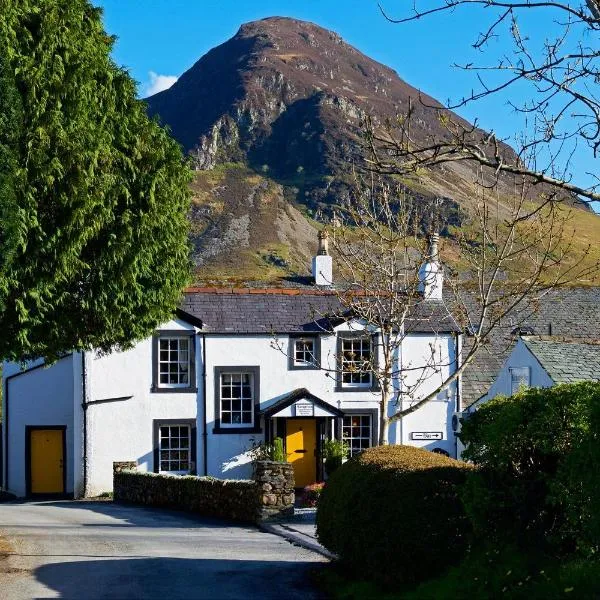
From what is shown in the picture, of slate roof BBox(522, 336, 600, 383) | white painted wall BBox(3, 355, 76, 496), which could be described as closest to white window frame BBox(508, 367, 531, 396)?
slate roof BBox(522, 336, 600, 383)

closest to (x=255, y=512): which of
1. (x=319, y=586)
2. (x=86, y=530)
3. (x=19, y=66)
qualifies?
(x=86, y=530)

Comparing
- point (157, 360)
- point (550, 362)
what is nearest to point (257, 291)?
→ point (157, 360)

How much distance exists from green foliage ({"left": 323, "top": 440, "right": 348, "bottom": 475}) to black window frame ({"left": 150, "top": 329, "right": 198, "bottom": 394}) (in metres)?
4.69

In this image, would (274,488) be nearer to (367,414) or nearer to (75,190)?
(75,190)

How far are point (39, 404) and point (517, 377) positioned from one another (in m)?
17.3

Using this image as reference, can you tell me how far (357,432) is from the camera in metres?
33.5

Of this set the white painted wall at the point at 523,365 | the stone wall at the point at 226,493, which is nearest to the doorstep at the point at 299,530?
the stone wall at the point at 226,493

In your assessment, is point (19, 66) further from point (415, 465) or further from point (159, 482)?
point (159, 482)

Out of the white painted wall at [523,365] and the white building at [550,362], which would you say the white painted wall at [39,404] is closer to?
the white painted wall at [523,365]

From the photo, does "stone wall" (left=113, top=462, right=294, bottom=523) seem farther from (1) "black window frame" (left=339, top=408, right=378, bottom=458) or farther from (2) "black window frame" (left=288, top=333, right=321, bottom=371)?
(1) "black window frame" (left=339, top=408, right=378, bottom=458)

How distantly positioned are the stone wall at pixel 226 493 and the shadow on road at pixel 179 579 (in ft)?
20.3

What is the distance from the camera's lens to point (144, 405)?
32469mm

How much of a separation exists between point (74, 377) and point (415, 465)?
22.5 m

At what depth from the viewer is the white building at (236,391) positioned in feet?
106
